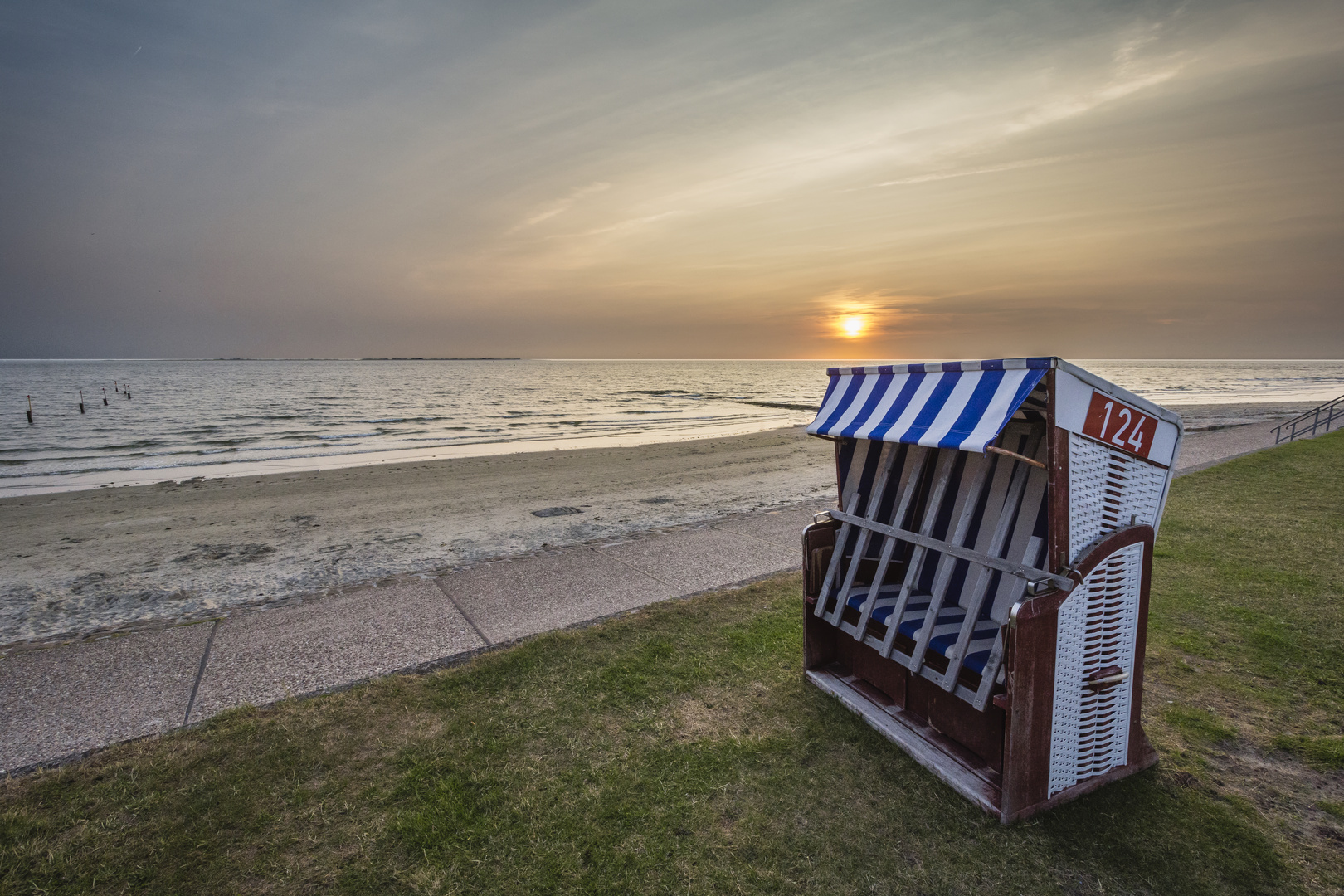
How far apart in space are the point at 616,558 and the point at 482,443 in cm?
1874

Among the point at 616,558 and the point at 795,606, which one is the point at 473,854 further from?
the point at 616,558

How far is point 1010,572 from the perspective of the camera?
9.68ft

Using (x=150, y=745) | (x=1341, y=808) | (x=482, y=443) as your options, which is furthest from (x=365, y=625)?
(x=482, y=443)

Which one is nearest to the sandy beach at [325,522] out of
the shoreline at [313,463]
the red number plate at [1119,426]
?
the shoreline at [313,463]

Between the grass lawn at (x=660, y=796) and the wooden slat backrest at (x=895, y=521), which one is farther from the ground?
the wooden slat backrest at (x=895, y=521)

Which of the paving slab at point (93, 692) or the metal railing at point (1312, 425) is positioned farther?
the metal railing at point (1312, 425)

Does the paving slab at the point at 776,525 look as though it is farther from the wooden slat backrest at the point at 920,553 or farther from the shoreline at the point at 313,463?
the shoreline at the point at 313,463

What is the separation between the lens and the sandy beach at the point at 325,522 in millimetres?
6836

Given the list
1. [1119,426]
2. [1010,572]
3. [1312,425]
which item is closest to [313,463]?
[1010,572]

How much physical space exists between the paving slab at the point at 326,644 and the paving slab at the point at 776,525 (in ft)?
13.3

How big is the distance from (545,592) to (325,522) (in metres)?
6.16

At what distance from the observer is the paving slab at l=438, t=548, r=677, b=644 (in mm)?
5621

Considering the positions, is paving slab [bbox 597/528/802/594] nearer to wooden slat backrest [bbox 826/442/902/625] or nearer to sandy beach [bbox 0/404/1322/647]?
sandy beach [bbox 0/404/1322/647]

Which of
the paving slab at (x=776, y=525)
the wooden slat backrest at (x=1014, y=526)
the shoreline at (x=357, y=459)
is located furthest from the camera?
the shoreline at (x=357, y=459)
